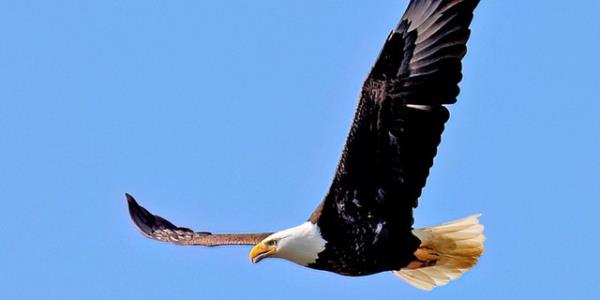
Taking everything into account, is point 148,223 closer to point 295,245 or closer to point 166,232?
point 166,232

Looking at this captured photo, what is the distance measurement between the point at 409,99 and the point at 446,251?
172cm

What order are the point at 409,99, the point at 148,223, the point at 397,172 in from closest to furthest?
the point at 409,99 < the point at 397,172 < the point at 148,223

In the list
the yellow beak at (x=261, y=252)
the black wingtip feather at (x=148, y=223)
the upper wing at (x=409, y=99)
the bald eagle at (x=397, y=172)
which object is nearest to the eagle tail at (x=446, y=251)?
the bald eagle at (x=397, y=172)

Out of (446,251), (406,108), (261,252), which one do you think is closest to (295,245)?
(261,252)

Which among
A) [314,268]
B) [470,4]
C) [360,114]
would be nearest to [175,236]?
[314,268]

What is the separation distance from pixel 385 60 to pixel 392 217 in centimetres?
130

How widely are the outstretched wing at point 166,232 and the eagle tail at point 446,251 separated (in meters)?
1.62

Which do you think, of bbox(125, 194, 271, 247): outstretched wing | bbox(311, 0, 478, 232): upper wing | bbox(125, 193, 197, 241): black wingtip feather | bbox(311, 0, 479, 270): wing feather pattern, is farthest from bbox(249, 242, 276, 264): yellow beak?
bbox(125, 193, 197, 241): black wingtip feather

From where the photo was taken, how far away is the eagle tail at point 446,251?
1107cm

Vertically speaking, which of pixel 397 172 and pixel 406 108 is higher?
pixel 406 108

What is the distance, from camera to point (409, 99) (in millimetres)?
10078

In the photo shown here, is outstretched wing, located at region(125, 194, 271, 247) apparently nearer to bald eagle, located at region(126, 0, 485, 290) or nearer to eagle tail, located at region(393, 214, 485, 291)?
bald eagle, located at region(126, 0, 485, 290)

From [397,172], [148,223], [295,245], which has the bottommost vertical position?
[295,245]

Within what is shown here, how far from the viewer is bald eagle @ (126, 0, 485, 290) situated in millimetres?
9977
